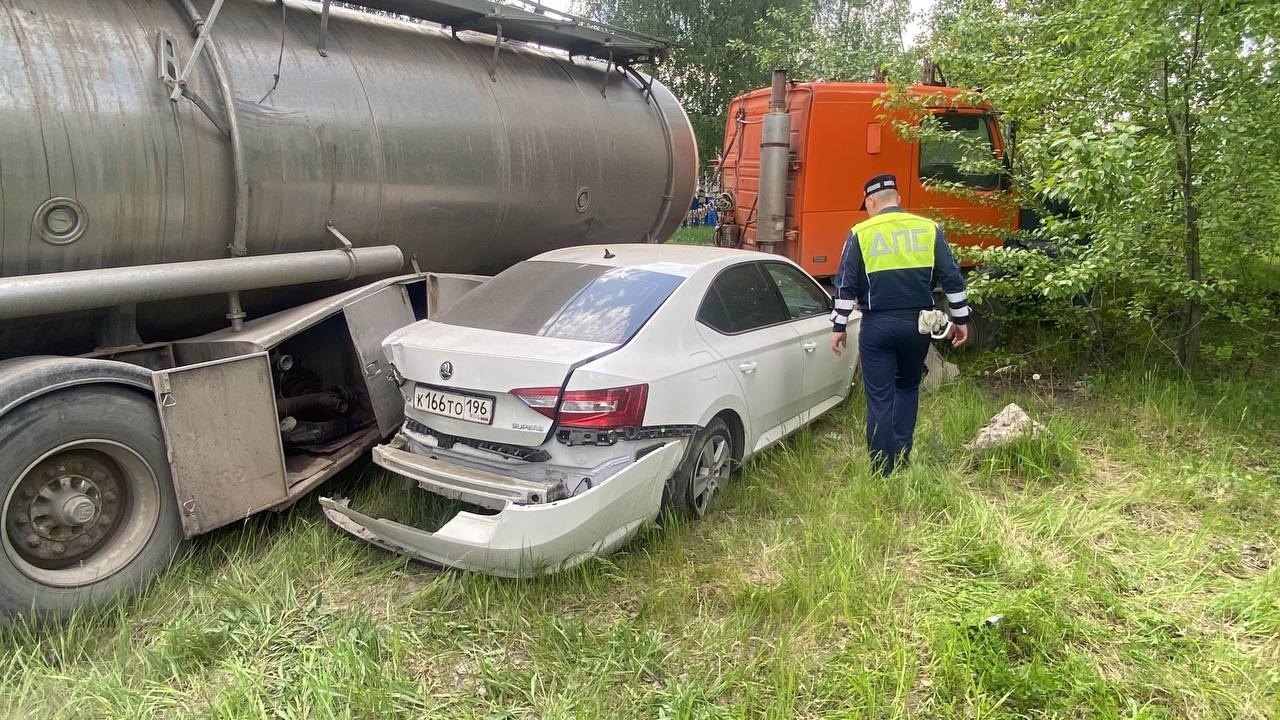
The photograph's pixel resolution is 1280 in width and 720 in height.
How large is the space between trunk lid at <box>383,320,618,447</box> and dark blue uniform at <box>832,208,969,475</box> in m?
1.78

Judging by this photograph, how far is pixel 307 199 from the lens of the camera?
14.2 ft

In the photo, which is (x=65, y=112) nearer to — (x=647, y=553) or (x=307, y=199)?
(x=307, y=199)

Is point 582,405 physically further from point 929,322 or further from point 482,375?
point 929,322

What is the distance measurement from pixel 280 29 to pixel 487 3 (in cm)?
140

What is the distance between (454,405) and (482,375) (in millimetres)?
228

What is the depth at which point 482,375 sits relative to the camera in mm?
3457

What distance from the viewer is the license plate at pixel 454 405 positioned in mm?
3467

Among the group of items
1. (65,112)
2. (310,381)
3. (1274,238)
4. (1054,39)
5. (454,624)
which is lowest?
(454,624)

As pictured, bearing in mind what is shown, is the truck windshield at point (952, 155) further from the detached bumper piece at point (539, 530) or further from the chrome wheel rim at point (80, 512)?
the chrome wheel rim at point (80, 512)

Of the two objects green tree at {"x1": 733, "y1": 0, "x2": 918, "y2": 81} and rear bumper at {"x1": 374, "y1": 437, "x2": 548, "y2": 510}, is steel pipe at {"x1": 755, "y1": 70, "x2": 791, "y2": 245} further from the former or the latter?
rear bumper at {"x1": 374, "y1": 437, "x2": 548, "y2": 510}

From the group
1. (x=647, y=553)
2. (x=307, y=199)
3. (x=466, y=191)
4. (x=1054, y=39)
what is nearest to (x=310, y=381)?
(x=307, y=199)

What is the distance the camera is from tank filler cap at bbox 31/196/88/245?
3.38m

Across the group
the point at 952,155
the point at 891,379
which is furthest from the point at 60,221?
the point at 952,155

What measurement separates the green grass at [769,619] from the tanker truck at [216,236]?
426 millimetres
